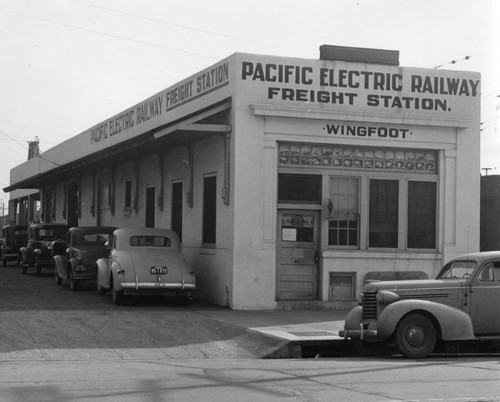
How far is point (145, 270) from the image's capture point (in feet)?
57.1

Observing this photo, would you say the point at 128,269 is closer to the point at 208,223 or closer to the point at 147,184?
the point at 208,223

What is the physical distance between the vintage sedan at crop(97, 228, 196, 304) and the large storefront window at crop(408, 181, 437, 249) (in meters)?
5.25

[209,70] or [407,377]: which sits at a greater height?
[209,70]

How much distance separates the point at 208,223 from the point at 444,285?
8.04 m

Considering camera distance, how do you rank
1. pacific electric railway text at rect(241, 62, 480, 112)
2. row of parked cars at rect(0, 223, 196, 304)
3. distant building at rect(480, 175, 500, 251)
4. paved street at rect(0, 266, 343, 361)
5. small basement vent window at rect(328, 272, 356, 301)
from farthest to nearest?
distant building at rect(480, 175, 500, 251), small basement vent window at rect(328, 272, 356, 301), pacific electric railway text at rect(241, 62, 480, 112), row of parked cars at rect(0, 223, 196, 304), paved street at rect(0, 266, 343, 361)

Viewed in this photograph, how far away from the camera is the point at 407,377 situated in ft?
33.7

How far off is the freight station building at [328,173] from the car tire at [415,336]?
18.5 ft

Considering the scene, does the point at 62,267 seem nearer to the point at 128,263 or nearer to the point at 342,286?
the point at 128,263

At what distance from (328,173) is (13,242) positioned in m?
19.8

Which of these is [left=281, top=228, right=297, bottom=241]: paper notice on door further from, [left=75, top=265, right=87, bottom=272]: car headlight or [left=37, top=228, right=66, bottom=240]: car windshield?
[left=37, top=228, right=66, bottom=240]: car windshield

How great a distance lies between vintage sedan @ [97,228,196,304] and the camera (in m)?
17.2

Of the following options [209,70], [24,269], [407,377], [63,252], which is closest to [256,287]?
[209,70]

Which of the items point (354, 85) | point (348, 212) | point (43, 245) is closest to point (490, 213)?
point (348, 212)

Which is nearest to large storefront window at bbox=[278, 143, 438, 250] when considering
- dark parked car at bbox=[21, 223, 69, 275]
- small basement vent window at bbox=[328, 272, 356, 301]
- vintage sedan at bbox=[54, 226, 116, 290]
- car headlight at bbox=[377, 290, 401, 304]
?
small basement vent window at bbox=[328, 272, 356, 301]
